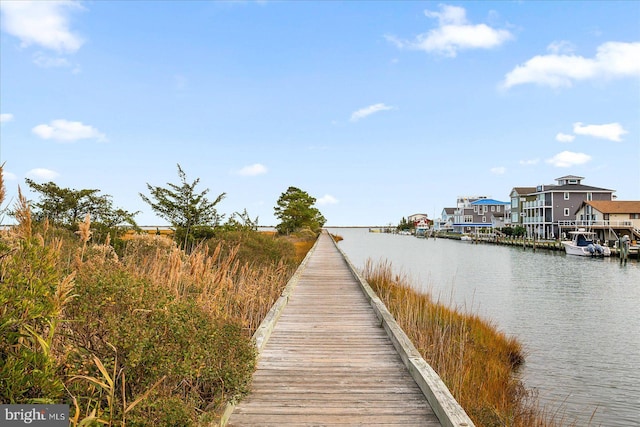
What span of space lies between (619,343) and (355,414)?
1068 centimetres

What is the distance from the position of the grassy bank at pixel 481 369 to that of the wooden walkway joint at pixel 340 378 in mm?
704

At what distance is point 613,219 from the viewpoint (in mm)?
53875

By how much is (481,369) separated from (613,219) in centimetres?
5569

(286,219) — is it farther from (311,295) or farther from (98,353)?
(98,353)

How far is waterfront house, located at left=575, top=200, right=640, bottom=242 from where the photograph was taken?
5188 centimetres

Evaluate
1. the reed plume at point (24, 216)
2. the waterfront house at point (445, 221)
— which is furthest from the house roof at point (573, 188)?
the reed plume at point (24, 216)

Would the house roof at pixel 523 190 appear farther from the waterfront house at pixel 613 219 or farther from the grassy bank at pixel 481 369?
the grassy bank at pixel 481 369

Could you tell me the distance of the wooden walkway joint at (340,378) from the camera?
3.79 meters

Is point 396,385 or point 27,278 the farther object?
point 396,385

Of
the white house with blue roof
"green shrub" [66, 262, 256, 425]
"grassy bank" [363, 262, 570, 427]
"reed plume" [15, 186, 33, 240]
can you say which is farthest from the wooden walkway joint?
the white house with blue roof

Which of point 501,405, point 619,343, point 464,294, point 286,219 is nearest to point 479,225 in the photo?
point 286,219

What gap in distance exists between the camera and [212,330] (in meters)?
3.68

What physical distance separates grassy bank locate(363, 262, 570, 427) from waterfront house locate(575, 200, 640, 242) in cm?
4948

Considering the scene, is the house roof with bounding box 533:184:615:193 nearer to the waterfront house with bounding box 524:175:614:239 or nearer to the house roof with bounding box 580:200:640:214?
the waterfront house with bounding box 524:175:614:239
